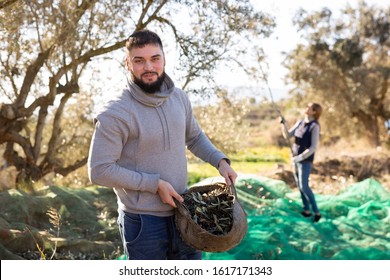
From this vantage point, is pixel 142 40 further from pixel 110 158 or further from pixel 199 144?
pixel 199 144

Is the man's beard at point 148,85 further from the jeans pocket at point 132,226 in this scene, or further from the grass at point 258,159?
the grass at point 258,159

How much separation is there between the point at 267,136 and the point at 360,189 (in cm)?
2037

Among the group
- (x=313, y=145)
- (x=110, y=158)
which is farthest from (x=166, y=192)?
(x=313, y=145)

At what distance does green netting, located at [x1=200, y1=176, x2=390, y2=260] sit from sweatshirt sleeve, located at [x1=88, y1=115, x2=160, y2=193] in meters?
1.87

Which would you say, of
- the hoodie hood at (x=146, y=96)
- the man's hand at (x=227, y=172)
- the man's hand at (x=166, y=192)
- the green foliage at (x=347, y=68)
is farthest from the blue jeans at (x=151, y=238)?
the green foliage at (x=347, y=68)

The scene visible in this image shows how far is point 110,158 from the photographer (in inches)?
108

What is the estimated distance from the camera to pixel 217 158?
3174 millimetres

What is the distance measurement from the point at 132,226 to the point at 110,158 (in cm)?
42

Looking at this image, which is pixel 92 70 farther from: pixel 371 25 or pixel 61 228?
pixel 371 25

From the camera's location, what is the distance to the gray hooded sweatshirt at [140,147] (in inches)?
108

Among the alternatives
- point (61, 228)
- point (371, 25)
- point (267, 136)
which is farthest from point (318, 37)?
point (61, 228)

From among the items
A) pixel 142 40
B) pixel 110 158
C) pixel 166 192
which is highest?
pixel 142 40

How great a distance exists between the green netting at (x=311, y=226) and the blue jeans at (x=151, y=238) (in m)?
1.61

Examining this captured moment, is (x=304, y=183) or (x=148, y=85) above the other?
(x=148, y=85)
